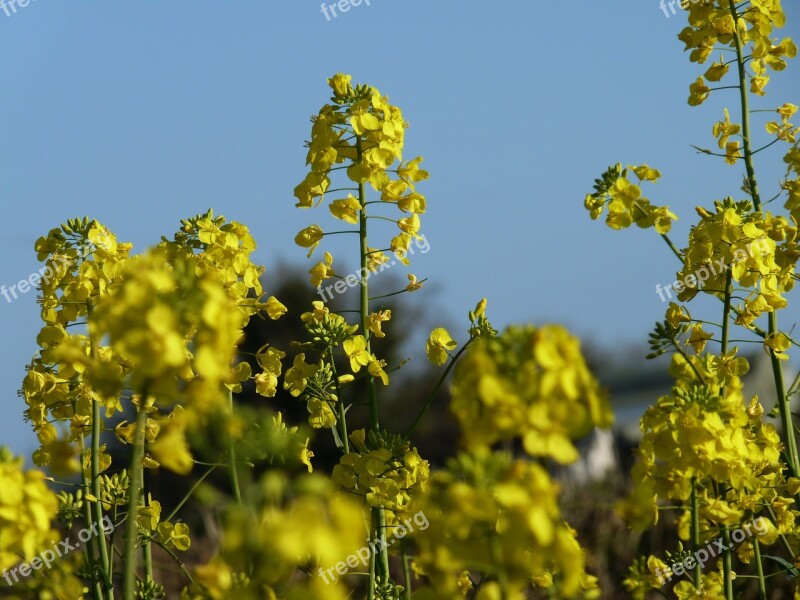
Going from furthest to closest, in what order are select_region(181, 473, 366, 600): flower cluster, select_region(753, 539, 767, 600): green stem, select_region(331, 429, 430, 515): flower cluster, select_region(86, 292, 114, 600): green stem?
select_region(753, 539, 767, 600): green stem, select_region(331, 429, 430, 515): flower cluster, select_region(86, 292, 114, 600): green stem, select_region(181, 473, 366, 600): flower cluster

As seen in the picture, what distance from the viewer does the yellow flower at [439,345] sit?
432cm

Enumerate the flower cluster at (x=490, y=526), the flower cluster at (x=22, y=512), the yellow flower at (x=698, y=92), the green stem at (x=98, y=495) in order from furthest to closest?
the yellow flower at (x=698, y=92)
the green stem at (x=98, y=495)
the flower cluster at (x=22, y=512)
the flower cluster at (x=490, y=526)

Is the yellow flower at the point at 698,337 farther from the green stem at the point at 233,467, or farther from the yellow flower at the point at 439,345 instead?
the green stem at the point at 233,467

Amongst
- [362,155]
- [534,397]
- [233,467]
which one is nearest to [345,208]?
[362,155]

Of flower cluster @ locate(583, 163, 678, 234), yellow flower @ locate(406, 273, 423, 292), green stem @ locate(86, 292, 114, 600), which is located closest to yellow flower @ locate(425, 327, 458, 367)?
yellow flower @ locate(406, 273, 423, 292)

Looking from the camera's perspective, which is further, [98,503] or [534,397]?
[98,503]

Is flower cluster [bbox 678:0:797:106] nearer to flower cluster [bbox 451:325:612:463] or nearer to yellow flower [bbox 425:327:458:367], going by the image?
yellow flower [bbox 425:327:458:367]

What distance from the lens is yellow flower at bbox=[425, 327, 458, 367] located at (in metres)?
4.32

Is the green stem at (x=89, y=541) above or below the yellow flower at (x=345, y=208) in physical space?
below

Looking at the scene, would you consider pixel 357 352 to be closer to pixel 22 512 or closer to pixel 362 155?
pixel 362 155

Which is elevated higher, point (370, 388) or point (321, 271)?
point (321, 271)

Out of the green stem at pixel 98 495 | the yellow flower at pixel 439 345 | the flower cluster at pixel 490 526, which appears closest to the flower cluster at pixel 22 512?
the flower cluster at pixel 490 526

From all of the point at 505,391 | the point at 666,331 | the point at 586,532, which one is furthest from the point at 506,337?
the point at 586,532

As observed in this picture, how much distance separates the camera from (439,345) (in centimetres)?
432
